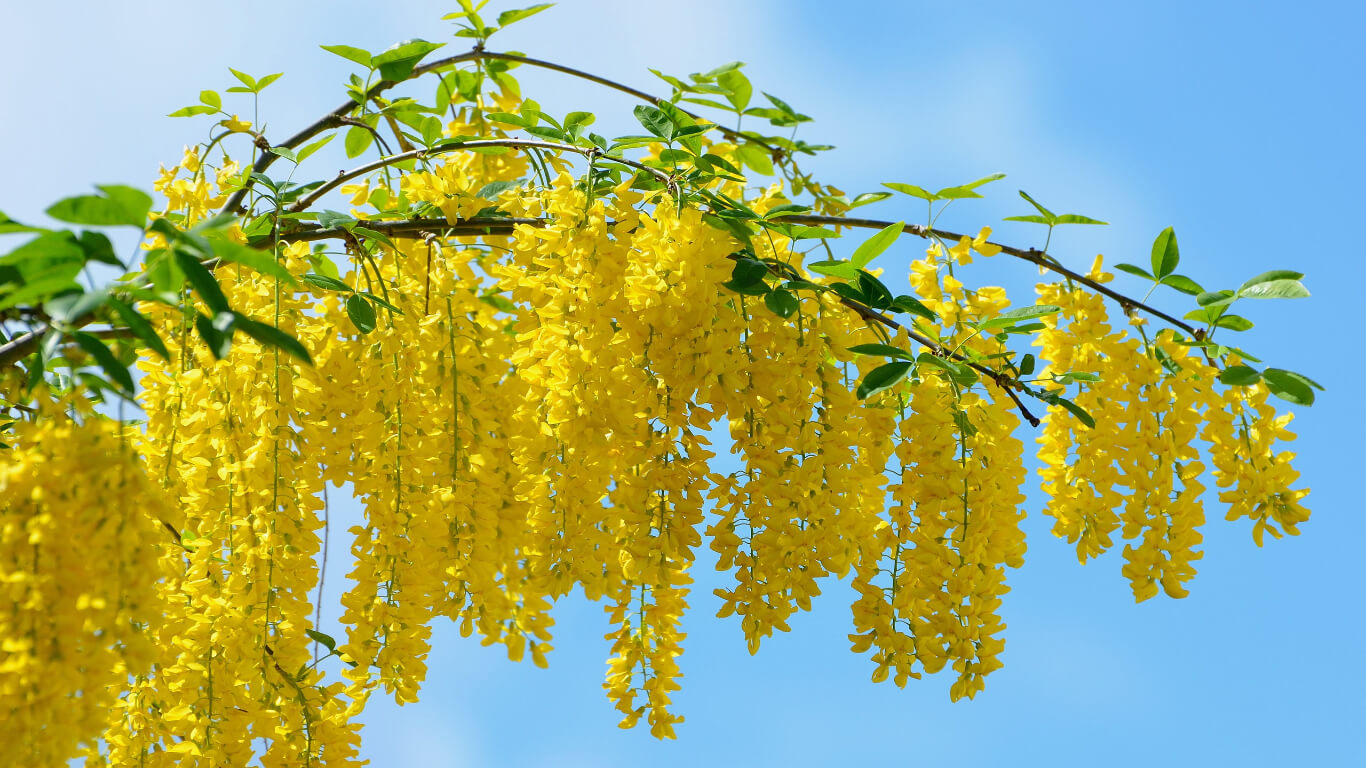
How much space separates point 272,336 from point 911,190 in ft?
4.40

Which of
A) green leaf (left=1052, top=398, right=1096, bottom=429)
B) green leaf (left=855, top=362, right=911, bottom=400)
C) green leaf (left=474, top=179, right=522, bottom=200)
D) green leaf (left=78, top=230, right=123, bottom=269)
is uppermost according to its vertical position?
green leaf (left=474, top=179, right=522, bottom=200)

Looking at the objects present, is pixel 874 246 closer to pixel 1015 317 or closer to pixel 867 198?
pixel 1015 317

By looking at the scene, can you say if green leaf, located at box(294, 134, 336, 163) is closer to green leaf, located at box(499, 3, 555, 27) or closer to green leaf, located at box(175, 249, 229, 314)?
green leaf, located at box(499, 3, 555, 27)

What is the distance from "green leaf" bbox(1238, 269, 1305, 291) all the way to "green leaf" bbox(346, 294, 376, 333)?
169cm

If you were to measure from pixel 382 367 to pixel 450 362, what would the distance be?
126mm

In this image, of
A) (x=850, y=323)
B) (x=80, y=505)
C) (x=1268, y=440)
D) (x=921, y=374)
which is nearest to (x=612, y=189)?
(x=850, y=323)

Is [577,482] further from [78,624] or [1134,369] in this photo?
[1134,369]

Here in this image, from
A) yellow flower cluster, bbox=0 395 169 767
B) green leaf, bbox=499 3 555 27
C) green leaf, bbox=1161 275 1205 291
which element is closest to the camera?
yellow flower cluster, bbox=0 395 169 767

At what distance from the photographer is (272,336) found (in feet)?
4.12

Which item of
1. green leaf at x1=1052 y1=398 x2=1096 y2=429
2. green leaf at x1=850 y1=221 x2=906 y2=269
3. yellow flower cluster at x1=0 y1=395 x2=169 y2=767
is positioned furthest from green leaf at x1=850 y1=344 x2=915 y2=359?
yellow flower cluster at x1=0 y1=395 x2=169 y2=767

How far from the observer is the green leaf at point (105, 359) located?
52.0 inches

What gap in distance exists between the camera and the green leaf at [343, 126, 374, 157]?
2697 mm

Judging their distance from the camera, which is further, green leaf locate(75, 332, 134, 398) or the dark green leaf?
the dark green leaf

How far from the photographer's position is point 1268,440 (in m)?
2.39
